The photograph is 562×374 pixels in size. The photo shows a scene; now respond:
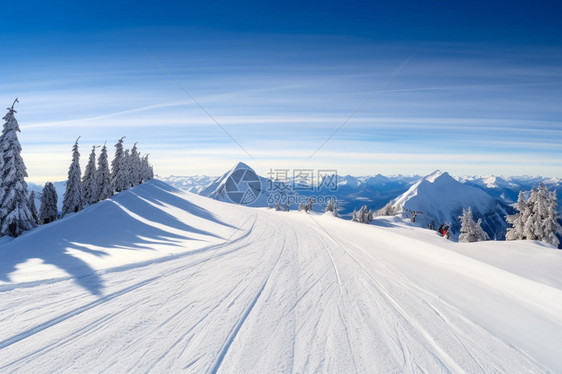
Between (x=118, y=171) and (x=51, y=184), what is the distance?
10347mm

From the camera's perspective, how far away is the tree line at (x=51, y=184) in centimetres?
2538

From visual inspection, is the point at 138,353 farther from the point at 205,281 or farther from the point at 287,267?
the point at 287,267

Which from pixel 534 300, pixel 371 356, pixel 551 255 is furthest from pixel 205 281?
pixel 551 255

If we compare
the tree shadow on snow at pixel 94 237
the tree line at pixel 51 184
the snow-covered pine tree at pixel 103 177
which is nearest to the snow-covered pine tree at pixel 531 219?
the tree shadow on snow at pixel 94 237

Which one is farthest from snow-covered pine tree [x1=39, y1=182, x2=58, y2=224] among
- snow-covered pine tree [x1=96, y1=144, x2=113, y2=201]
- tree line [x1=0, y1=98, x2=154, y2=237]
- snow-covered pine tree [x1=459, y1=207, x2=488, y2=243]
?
snow-covered pine tree [x1=459, y1=207, x2=488, y2=243]

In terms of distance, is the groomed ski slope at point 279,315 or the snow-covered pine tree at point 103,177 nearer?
the groomed ski slope at point 279,315

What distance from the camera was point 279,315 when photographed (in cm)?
533

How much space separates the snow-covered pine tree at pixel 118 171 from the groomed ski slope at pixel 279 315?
4979cm

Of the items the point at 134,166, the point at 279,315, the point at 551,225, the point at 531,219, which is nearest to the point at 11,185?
the point at 279,315

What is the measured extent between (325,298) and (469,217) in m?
44.3

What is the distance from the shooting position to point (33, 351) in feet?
12.4

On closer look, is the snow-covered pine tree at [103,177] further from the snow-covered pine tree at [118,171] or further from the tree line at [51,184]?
the snow-covered pine tree at [118,171]

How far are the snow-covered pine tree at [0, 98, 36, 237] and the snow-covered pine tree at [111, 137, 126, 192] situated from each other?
2660 centimetres

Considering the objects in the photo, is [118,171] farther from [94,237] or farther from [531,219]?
[531,219]
